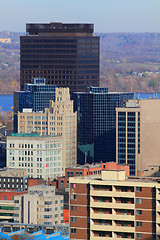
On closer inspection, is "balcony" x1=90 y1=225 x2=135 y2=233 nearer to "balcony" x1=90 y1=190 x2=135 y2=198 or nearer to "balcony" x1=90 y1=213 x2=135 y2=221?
"balcony" x1=90 y1=213 x2=135 y2=221

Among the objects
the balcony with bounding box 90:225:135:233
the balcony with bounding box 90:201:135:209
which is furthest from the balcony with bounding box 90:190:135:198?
the balcony with bounding box 90:225:135:233

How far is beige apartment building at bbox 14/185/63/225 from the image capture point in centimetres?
17512

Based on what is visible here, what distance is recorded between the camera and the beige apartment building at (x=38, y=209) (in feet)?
575

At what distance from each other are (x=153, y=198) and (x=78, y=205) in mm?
7425

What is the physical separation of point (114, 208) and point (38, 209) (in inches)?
2379

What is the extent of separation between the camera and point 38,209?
175625 millimetres

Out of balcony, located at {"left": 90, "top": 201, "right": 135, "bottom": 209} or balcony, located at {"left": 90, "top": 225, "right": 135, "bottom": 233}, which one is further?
balcony, located at {"left": 90, "top": 201, "right": 135, "bottom": 209}

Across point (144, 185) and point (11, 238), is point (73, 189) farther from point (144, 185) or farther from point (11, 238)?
point (11, 238)

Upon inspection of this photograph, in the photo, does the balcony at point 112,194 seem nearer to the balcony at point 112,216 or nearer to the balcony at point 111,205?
the balcony at point 111,205

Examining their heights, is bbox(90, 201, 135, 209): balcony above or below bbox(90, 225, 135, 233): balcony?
above

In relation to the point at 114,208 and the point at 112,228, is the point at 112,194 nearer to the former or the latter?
the point at 114,208

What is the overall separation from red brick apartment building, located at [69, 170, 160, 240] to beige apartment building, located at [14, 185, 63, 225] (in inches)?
2237

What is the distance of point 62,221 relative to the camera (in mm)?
175875

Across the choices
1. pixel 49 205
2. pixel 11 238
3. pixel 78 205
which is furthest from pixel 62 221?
pixel 78 205
